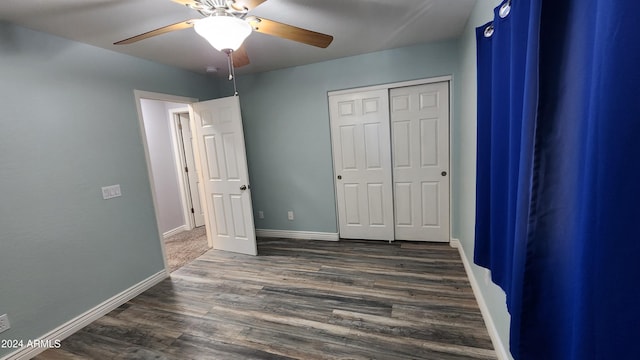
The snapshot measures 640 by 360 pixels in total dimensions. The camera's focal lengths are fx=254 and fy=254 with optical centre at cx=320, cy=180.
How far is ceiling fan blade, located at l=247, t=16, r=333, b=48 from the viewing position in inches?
60.0

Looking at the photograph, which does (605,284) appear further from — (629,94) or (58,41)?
(58,41)

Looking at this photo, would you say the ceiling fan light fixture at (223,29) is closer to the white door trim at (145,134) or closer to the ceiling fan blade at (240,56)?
the ceiling fan blade at (240,56)

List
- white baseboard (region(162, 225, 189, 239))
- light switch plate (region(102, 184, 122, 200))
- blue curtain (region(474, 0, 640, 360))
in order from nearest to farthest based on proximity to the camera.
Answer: blue curtain (region(474, 0, 640, 360)) → light switch plate (region(102, 184, 122, 200)) → white baseboard (region(162, 225, 189, 239))

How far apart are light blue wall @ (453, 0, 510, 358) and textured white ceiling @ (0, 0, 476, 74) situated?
262mm

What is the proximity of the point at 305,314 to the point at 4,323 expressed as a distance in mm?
2079

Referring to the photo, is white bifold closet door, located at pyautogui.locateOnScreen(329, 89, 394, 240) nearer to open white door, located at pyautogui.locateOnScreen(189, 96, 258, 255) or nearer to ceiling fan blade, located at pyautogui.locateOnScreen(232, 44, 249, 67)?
open white door, located at pyautogui.locateOnScreen(189, 96, 258, 255)

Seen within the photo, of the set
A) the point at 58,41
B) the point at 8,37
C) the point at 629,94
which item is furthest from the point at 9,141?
the point at 629,94

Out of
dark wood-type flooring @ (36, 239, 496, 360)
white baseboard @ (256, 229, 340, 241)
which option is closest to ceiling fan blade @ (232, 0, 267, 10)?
dark wood-type flooring @ (36, 239, 496, 360)

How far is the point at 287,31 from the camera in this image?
63.9 inches

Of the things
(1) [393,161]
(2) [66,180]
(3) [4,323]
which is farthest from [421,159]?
(3) [4,323]

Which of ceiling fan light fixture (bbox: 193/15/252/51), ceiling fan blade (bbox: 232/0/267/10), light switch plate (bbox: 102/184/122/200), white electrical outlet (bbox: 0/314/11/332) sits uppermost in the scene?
ceiling fan blade (bbox: 232/0/267/10)

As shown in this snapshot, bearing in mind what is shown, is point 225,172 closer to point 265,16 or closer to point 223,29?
point 265,16

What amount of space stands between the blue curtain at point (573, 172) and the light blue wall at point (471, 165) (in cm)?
66

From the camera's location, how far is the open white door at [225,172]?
3.18 metres
